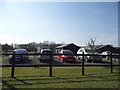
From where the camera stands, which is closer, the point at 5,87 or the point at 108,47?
the point at 5,87

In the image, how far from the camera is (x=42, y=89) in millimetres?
5449

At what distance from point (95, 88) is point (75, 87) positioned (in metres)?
0.79

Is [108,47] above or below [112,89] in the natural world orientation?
above

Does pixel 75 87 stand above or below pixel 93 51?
below

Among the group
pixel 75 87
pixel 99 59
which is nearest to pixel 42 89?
pixel 75 87

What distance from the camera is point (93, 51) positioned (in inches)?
730

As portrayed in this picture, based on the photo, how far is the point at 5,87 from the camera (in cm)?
564

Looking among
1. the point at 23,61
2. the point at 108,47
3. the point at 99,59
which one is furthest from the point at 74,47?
the point at 23,61

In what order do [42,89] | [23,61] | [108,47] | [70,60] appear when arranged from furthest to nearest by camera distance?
[108,47]
[70,60]
[23,61]
[42,89]

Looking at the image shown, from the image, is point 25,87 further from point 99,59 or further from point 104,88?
point 99,59

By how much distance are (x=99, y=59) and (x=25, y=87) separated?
15.2m

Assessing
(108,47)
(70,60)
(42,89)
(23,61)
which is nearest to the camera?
(42,89)

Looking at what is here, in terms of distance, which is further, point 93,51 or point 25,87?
point 93,51

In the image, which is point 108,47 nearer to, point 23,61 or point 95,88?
point 23,61
